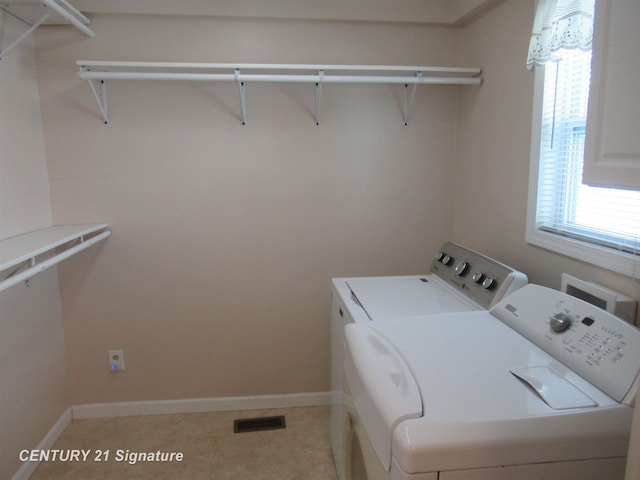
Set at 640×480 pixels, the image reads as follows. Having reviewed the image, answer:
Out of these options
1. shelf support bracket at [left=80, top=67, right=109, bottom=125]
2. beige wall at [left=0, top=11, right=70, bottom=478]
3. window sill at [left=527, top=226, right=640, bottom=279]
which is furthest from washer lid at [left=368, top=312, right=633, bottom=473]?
shelf support bracket at [left=80, top=67, right=109, bottom=125]

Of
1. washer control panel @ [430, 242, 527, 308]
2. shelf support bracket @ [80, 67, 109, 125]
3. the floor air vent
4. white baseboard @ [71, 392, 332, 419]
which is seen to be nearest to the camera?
washer control panel @ [430, 242, 527, 308]

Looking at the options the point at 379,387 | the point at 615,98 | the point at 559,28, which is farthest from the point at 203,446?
the point at 559,28

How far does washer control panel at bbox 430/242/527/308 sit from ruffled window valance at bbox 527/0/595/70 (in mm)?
774

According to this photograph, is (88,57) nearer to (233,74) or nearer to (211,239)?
(233,74)

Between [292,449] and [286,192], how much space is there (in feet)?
4.44

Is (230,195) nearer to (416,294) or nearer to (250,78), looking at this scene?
(250,78)

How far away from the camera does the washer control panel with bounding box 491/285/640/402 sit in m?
1.02

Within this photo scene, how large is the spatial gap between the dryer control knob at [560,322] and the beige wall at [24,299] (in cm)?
212

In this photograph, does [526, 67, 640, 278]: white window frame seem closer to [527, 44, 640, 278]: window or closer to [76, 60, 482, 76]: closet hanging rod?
[527, 44, 640, 278]: window

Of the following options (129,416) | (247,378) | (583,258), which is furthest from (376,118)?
(129,416)

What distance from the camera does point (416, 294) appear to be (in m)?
1.80

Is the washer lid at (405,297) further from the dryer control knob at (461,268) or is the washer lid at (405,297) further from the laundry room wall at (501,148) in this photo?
the laundry room wall at (501,148)

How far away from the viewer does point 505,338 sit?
130 centimetres

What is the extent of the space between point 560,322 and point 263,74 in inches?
71.3
